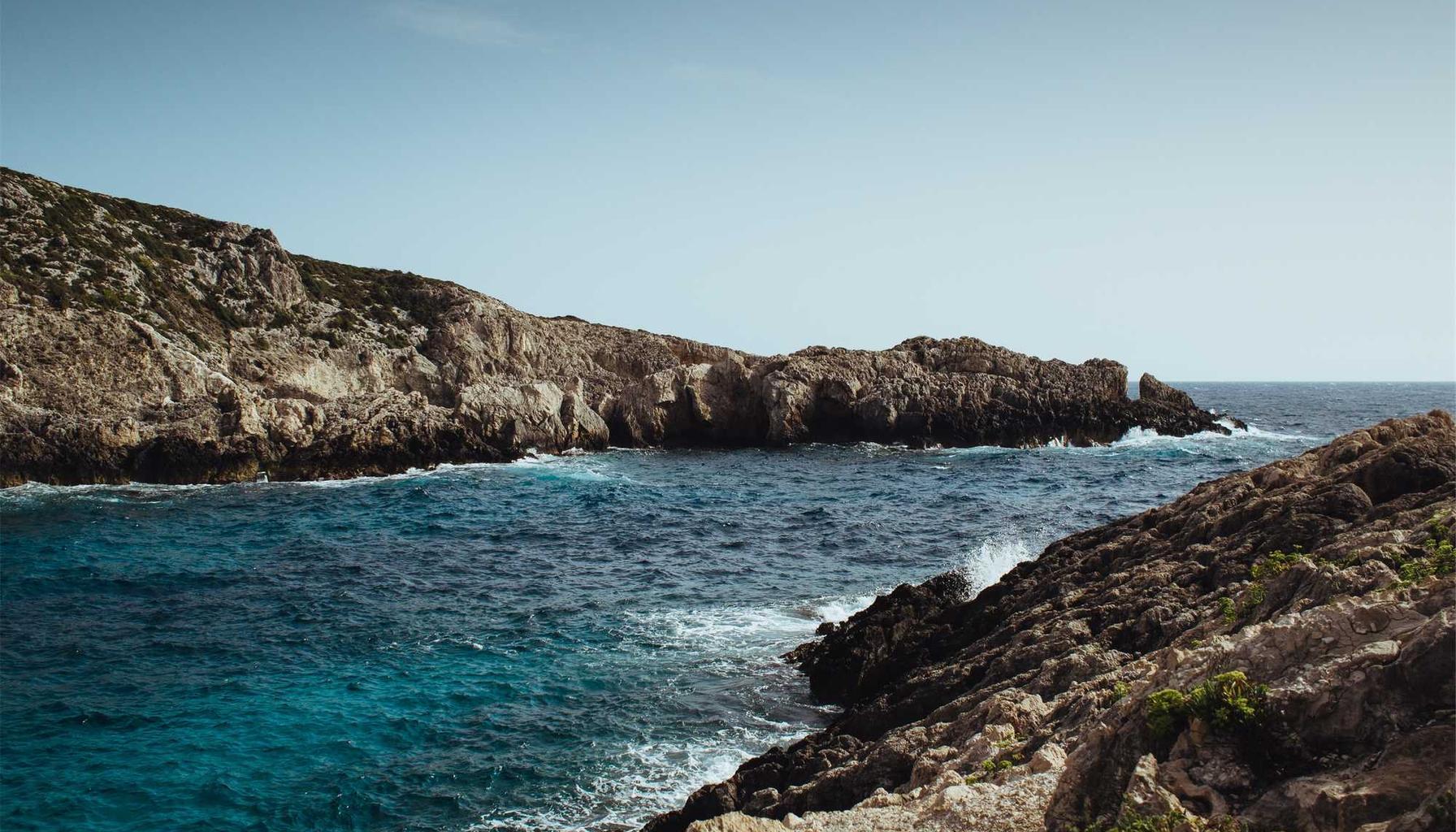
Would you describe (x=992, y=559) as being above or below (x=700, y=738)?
above

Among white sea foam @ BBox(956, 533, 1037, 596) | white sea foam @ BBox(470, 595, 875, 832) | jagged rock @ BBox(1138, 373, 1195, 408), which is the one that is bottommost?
white sea foam @ BBox(470, 595, 875, 832)

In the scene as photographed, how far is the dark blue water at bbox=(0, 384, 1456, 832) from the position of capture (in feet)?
50.0

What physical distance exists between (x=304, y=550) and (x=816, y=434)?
47412 mm

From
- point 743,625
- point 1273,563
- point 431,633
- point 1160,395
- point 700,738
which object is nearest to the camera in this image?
point 1273,563

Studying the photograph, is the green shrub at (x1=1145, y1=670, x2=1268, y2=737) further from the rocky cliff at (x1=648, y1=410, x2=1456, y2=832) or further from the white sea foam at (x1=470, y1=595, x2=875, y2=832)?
the white sea foam at (x1=470, y1=595, x2=875, y2=832)

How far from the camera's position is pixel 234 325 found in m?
63.2

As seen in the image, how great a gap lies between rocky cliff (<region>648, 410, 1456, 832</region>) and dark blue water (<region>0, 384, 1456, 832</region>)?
9.88 ft

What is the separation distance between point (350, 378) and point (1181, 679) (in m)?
67.0

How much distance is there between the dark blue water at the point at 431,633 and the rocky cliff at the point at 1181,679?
301 cm

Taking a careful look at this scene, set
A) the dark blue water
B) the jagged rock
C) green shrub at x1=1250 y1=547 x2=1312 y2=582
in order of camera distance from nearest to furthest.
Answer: green shrub at x1=1250 y1=547 x2=1312 y2=582, the dark blue water, the jagged rock

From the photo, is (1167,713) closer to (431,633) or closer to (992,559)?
(431,633)

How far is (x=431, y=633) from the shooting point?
905 inches

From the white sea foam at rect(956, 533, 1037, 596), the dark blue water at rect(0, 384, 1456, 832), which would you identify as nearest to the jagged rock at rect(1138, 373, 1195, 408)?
the dark blue water at rect(0, 384, 1456, 832)

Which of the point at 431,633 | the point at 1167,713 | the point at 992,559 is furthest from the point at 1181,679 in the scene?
the point at 992,559
